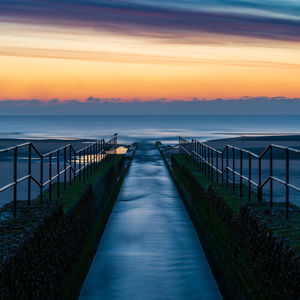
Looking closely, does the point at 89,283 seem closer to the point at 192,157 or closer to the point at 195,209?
the point at 195,209

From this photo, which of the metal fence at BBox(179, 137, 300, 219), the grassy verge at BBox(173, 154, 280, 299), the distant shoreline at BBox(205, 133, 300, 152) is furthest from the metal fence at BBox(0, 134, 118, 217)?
the distant shoreline at BBox(205, 133, 300, 152)

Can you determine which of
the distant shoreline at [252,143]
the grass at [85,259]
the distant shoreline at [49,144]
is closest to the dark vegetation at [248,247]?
the grass at [85,259]

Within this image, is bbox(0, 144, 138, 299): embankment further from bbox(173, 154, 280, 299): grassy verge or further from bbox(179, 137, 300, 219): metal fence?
bbox(179, 137, 300, 219): metal fence

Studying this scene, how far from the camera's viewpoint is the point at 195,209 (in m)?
11.2

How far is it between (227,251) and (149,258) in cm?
164

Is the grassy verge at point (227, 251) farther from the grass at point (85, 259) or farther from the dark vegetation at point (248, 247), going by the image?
the grass at point (85, 259)

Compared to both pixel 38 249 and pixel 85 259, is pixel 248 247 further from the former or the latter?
pixel 85 259

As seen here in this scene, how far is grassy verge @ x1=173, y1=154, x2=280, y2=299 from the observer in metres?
5.67

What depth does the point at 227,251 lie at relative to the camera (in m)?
7.28

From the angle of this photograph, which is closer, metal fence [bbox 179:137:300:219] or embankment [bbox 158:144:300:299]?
embankment [bbox 158:144:300:299]

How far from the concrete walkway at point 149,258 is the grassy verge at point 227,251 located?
0.93ft

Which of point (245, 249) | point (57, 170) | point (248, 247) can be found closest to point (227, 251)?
point (245, 249)

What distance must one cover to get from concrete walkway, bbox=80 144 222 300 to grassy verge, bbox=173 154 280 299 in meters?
0.28

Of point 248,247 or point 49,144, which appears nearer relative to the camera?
point 248,247
